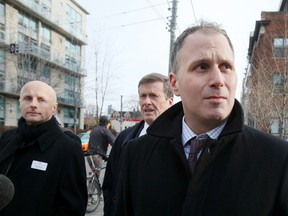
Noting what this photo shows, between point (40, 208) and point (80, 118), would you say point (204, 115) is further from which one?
point (80, 118)

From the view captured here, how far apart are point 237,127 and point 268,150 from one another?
0.56 ft

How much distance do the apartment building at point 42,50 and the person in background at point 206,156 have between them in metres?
25.4

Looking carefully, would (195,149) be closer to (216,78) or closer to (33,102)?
(216,78)

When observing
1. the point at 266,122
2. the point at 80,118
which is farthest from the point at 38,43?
the point at 266,122

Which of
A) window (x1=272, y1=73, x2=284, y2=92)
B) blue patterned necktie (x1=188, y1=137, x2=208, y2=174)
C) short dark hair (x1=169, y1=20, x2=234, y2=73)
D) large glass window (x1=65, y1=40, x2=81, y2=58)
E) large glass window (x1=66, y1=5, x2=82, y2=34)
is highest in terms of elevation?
large glass window (x1=66, y1=5, x2=82, y2=34)

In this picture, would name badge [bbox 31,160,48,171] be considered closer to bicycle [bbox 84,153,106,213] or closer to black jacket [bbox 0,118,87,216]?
black jacket [bbox 0,118,87,216]

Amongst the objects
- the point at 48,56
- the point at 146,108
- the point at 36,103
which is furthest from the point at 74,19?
the point at 36,103

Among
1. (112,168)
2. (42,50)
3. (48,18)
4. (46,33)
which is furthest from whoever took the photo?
(46,33)

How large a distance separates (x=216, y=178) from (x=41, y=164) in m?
1.75

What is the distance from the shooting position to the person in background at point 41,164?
2.51 metres

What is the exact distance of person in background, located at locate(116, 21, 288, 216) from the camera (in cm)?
130

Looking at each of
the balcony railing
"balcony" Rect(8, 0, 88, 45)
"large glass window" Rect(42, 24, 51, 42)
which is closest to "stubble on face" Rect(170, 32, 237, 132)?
"balcony" Rect(8, 0, 88, 45)

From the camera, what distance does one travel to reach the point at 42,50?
3491 centimetres

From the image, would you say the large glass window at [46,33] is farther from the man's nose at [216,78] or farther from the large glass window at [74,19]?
the man's nose at [216,78]
